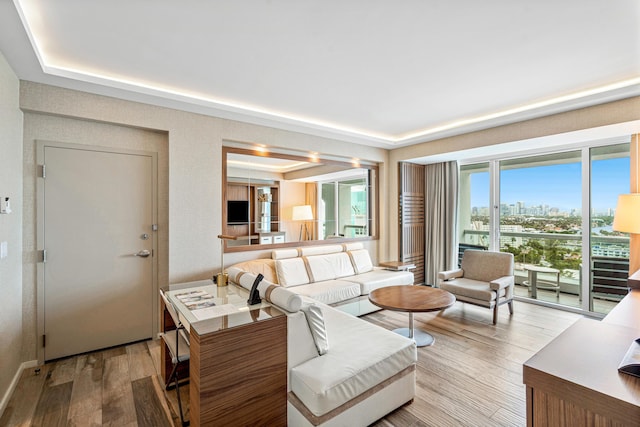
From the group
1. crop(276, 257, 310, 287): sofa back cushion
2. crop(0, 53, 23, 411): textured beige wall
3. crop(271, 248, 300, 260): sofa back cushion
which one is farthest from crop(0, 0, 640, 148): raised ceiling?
crop(276, 257, 310, 287): sofa back cushion

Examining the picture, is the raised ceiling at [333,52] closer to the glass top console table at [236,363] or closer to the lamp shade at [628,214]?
the lamp shade at [628,214]

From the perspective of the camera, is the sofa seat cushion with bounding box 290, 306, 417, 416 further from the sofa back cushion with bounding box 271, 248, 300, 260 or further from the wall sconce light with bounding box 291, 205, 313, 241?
the wall sconce light with bounding box 291, 205, 313, 241

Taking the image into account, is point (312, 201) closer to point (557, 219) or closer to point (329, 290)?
point (329, 290)

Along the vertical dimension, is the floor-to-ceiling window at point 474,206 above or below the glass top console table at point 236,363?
above

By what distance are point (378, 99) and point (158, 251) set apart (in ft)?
9.61

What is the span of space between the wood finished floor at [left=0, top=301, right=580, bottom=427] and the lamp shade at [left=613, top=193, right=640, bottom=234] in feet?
4.33

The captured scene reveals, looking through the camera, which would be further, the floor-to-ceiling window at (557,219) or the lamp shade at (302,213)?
the lamp shade at (302,213)

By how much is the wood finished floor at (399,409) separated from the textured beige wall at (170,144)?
0.60 meters

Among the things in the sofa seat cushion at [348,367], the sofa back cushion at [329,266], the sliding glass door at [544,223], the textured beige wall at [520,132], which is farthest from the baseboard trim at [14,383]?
the sliding glass door at [544,223]

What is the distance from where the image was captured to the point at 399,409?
2.07 meters

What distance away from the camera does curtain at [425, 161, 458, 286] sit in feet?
16.9

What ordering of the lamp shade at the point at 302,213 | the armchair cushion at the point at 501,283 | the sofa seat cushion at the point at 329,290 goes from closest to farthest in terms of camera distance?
1. the sofa seat cushion at the point at 329,290
2. the armchair cushion at the point at 501,283
3. the lamp shade at the point at 302,213

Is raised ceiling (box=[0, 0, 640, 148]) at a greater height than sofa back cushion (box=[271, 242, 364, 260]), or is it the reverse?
raised ceiling (box=[0, 0, 640, 148])

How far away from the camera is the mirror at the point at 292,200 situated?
3734mm
